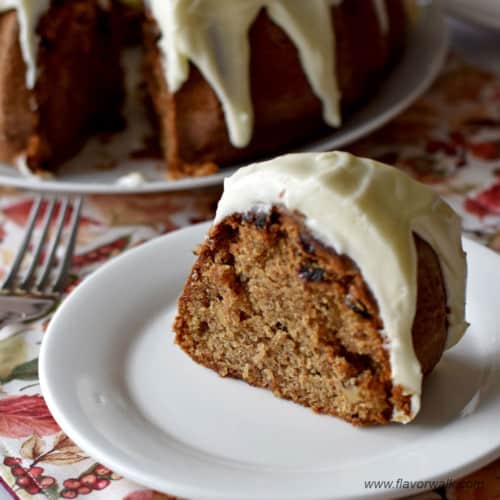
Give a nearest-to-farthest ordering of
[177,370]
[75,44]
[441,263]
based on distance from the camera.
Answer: [441,263] < [177,370] < [75,44]

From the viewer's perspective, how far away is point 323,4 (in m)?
2.10

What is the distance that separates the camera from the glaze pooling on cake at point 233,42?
200 centimetres

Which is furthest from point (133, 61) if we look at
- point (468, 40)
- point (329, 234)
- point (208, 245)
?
point (329, 234)

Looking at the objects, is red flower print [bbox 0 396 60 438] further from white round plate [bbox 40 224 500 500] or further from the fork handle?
the fork handle

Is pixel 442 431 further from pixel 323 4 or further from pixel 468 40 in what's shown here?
pixel 468 40

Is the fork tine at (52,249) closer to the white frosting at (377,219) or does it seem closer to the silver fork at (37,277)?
the silver fork at (37,277)

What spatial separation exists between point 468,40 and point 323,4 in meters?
0.98

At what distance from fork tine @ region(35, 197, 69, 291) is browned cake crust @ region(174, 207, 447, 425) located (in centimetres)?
A: 45

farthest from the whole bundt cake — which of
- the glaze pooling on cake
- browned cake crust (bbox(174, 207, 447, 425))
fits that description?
browned cake crust (bbox(174, 207, 447, 425))

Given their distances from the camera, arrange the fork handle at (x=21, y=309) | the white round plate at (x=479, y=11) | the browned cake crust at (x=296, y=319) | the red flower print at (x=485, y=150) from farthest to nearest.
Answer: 1. the white round plate at (x=479, y=11)
2. the red flower print at (x=485, y=150)
3. the fork handle at (x=21, y=309)
4. the browned cake crust at (x=296, y=319)

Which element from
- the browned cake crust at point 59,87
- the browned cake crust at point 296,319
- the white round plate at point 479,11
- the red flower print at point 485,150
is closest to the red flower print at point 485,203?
the red flower print at point 485,150

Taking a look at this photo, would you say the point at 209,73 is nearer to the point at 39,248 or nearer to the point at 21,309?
the point at 39,248

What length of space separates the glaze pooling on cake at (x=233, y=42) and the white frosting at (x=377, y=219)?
2.40 ft

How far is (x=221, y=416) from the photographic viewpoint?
1.37m
